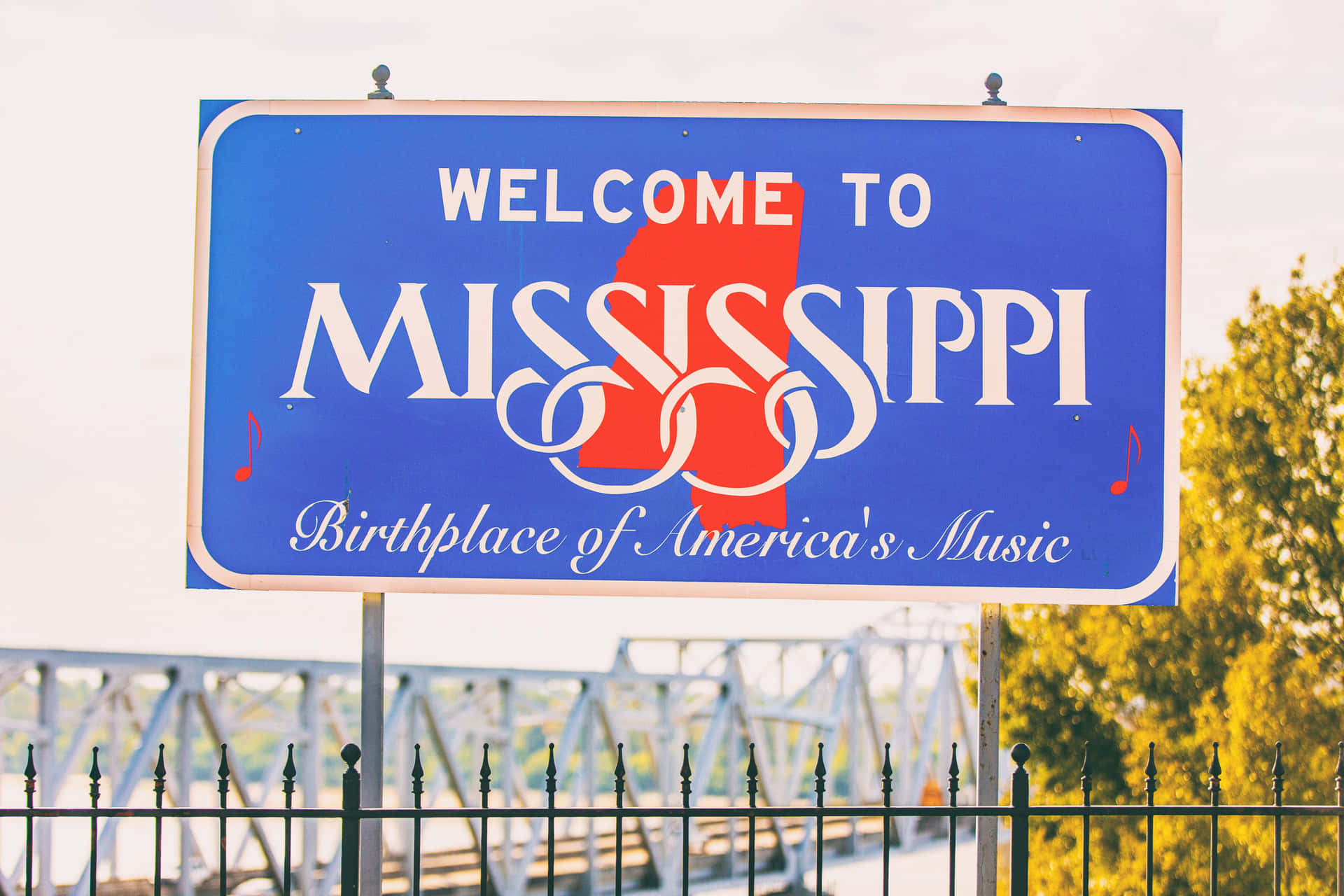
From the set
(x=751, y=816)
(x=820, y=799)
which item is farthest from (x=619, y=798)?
(x=820, y=799)

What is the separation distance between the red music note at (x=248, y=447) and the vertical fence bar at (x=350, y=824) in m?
1.43

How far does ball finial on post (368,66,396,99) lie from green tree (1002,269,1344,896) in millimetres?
14715

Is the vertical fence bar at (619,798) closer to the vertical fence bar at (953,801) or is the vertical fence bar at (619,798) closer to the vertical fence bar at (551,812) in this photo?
the vertical fence bar at (551,812)

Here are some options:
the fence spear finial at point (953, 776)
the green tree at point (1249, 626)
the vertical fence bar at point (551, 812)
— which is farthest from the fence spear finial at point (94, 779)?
the green tree at point (1249, 626)

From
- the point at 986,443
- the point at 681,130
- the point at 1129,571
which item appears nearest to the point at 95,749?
the point at 681,130

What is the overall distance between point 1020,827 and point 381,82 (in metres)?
4.85

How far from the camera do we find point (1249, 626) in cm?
1839

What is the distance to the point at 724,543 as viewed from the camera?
6027 millimetres

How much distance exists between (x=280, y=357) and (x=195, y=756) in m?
16.4

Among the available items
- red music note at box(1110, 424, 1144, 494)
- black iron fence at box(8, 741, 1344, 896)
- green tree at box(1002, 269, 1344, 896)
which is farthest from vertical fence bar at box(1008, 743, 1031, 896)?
green tree at box(1002, 269, 1344, 896)

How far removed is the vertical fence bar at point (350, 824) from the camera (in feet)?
18.8

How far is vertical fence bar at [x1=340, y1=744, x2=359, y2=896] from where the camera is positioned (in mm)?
5734

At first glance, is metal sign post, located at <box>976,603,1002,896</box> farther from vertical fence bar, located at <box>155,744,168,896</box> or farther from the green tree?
the green tree

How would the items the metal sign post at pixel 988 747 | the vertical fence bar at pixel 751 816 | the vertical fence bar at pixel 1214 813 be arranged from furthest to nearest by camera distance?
the metal sign post at pixel 988 747 < the vertical fence bar at pixel 1214 813 < the vertical fence bar at pixel 751 816
